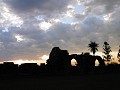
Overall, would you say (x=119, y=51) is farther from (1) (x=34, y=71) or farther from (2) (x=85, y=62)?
(1) (x=34, y=71)

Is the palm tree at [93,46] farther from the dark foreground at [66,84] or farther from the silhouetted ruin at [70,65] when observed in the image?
the dark foreground at [66,84]

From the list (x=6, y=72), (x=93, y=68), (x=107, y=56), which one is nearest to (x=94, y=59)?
(x=93, y=68)

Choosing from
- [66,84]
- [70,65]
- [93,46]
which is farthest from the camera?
[93,46]

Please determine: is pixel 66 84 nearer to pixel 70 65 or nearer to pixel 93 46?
pixel 70 65

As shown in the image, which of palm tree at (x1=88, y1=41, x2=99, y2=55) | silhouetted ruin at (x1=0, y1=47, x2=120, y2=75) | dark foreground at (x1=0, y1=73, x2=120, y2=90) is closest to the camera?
dark foreground at (x1=0, y1=73, x2=120, y2=90)

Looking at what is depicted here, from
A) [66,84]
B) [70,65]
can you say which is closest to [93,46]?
[70,65]

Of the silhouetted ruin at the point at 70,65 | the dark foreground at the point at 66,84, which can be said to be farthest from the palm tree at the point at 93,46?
the dark foreground at the point at 66,84

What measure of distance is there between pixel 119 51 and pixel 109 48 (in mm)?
3818

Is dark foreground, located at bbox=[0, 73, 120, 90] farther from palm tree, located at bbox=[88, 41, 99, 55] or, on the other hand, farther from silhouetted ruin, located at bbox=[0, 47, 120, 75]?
palm tree, located at bbox=[88, 41, 99, 55]

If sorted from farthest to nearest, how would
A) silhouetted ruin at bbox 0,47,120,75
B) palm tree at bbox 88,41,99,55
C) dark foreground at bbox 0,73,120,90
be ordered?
palm tree at bbox 88,41,99,55 → silhouetted ruin at bbox 0,47,120,75 → dark foreground at bbox 0,73,120,90

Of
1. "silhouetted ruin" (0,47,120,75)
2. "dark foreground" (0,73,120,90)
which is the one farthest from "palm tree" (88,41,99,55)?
"dark foreground" (0,73,120,90)

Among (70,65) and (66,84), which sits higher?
(70,65)

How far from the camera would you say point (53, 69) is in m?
55.7

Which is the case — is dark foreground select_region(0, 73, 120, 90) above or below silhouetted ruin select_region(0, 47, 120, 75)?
below
